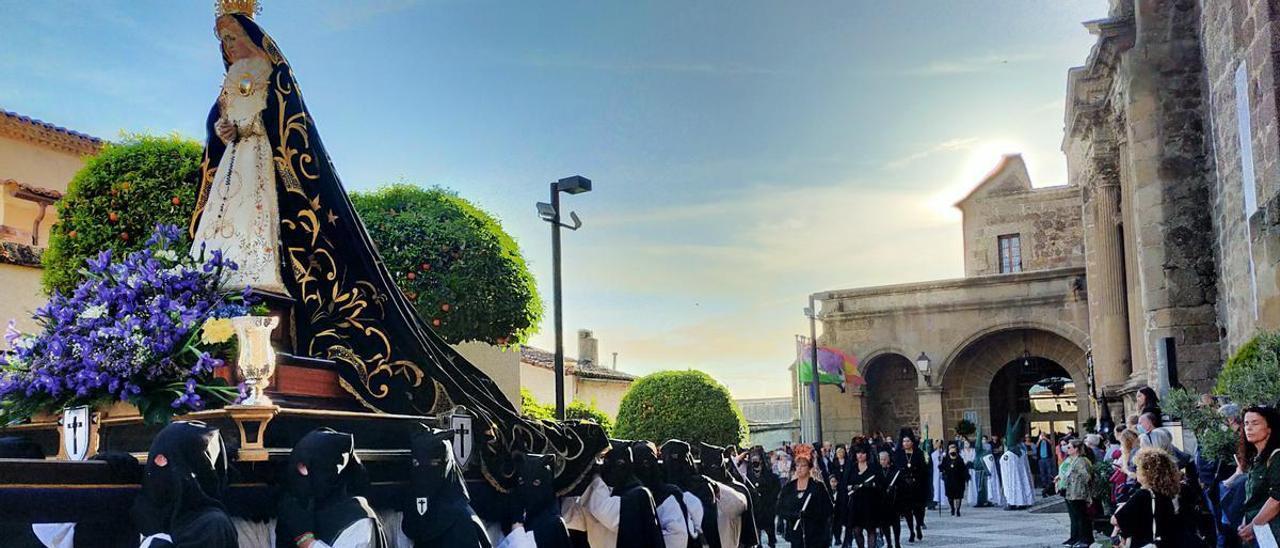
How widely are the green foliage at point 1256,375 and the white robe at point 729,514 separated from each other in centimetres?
438

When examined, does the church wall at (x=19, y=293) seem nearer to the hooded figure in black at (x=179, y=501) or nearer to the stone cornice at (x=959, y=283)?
the hooded figure in black at (x=179, y=501)

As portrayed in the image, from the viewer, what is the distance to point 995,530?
18453 mm

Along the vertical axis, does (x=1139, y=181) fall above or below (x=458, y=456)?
above

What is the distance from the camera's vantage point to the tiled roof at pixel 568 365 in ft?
116

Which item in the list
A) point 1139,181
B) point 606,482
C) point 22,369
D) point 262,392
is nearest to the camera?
point 262,392

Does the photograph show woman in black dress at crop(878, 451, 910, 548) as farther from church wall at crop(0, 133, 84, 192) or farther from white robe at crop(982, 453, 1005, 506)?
church wall at crop(0, 133, 84, 192)

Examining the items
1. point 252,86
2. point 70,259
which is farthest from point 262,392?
point 70,259

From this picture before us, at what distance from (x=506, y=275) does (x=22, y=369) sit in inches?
398

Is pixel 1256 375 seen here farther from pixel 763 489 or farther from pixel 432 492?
pixel 763 489

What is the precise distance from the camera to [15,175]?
19078mm

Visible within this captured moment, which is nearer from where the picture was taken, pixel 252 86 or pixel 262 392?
pixel 262 392

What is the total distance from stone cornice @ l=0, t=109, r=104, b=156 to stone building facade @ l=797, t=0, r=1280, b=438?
56.5 feet

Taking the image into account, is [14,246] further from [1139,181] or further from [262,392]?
[1139,181]

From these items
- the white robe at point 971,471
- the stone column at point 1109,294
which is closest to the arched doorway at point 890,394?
the white robe at point 971,471
